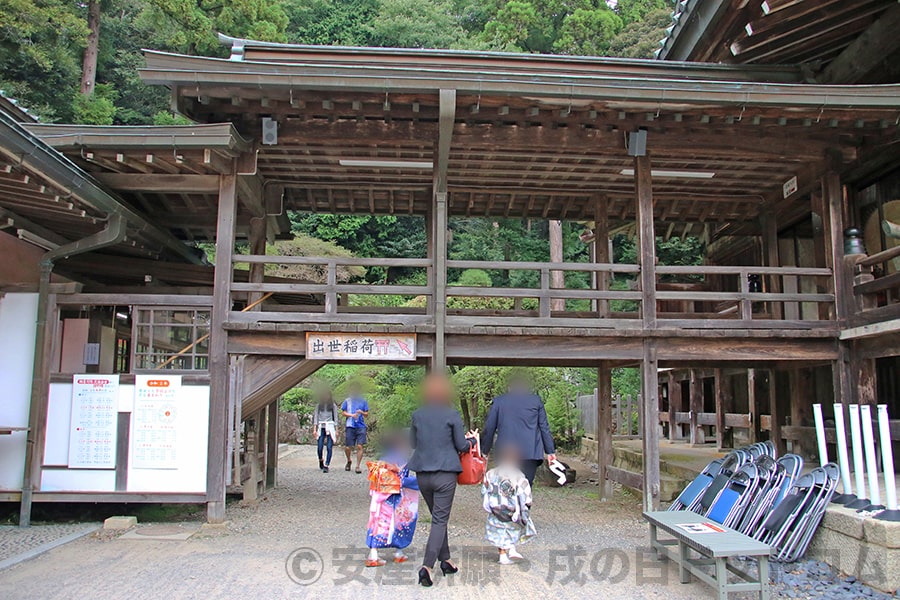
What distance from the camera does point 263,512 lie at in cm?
849

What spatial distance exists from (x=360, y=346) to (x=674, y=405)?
34.8 ft

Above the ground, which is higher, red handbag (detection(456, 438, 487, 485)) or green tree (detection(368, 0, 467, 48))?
green tree (detection(368, 0, 467, 48))

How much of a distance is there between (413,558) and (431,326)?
2.79 metres

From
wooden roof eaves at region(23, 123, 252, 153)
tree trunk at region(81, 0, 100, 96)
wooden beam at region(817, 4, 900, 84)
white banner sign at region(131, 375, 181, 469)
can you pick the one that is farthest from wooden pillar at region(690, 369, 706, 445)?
tree trunk at region(81, 0, 100, 96)

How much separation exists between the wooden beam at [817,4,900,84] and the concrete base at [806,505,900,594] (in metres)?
6.03

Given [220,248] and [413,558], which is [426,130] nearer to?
[220,248]

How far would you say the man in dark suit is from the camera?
5941mm

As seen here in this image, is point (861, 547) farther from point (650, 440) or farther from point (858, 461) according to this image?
point (650, 440)

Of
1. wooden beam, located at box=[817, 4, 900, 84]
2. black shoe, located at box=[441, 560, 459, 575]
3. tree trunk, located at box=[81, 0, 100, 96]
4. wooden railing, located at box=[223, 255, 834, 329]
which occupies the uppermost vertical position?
tree trunk, located at box=[81, 0, 100, 96]

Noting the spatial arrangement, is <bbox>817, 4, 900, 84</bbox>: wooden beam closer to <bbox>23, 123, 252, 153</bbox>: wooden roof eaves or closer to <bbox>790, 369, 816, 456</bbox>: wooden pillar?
<bbox>790, 369, 816, 456</bbox>: wooden pillar

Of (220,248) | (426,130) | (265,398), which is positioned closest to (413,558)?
(265,398)

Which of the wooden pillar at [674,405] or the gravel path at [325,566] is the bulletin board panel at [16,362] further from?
the wooden pillar at [674,405]

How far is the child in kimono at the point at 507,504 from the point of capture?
5.64 m

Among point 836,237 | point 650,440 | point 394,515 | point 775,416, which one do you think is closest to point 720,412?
point 775,416
